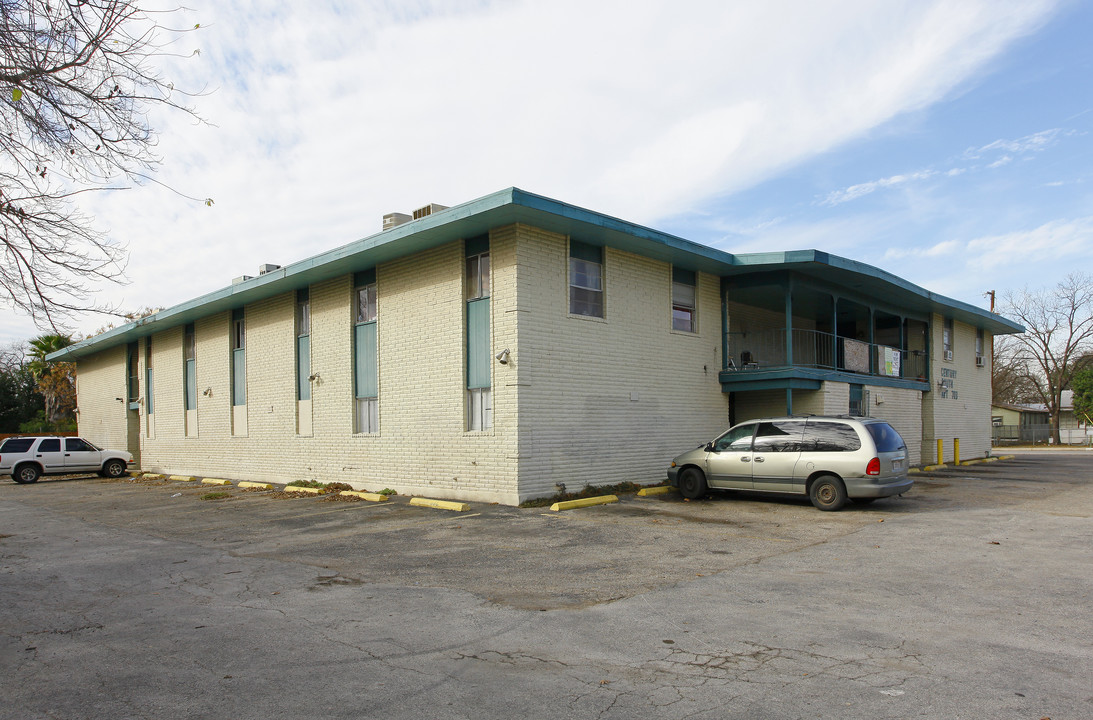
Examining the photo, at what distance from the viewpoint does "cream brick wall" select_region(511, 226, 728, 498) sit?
14070 mm

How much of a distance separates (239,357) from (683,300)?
1420 cm

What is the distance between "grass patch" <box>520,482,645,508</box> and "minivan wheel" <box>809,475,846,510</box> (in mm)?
3991

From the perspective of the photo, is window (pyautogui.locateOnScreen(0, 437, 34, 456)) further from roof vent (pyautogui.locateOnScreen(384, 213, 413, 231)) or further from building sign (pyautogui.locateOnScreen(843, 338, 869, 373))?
building sign (pyautogui.locateOnScreen(843, 338, 869, 373))

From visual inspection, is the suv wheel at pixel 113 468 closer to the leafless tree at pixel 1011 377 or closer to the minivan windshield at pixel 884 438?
the minivan windshield at pixel 884 438

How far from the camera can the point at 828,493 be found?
41.5 ft

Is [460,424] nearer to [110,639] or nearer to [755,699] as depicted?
[110,639]

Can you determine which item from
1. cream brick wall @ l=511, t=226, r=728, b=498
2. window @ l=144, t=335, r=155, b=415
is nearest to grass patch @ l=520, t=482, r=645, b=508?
cream brick wall @ l=511, t=226, r=728, b=498

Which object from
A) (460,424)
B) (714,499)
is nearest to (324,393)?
(460,424)

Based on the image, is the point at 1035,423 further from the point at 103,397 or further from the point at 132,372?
the point at 103,397

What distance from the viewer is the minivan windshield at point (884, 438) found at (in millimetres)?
12539

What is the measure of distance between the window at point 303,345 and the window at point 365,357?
228cm

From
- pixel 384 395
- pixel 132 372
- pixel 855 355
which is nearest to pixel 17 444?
pixel 132 372

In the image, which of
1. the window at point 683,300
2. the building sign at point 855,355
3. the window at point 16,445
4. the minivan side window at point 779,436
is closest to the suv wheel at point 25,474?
the window at point 16,445

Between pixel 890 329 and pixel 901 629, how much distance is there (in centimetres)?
2236
